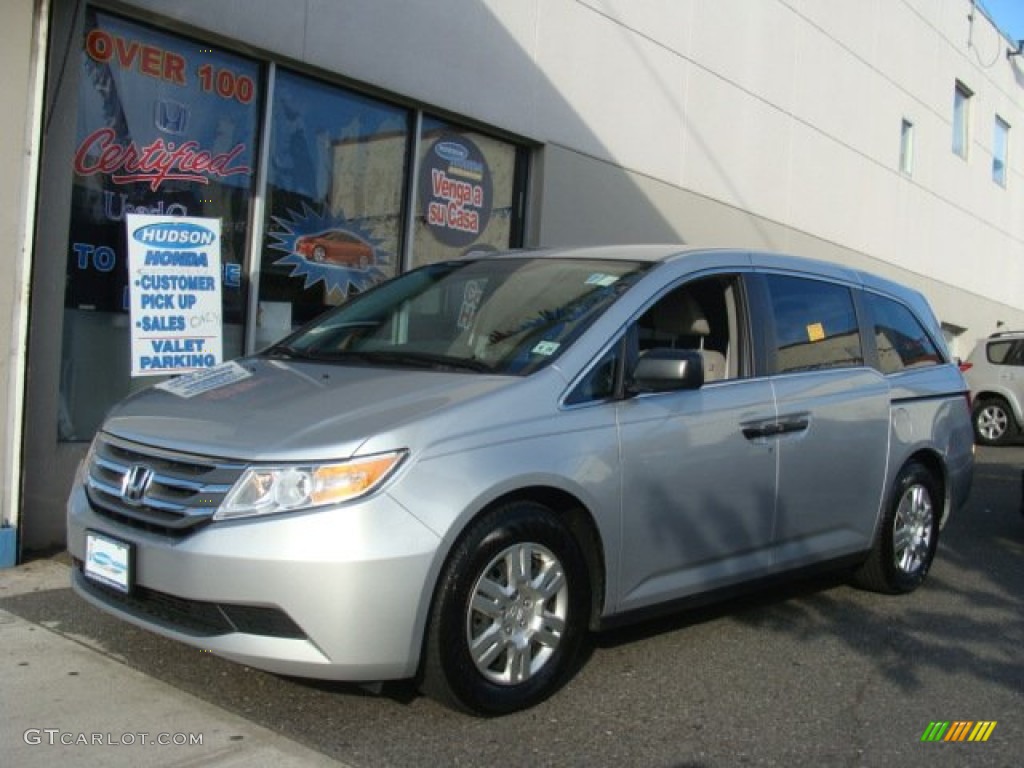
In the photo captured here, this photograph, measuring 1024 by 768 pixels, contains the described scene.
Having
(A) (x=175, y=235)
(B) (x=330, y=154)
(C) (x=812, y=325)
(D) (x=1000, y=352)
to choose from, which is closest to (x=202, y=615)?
(A) (x=175, y=235)

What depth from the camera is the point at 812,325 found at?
17.0 feet

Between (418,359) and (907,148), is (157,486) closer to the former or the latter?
(418,359)

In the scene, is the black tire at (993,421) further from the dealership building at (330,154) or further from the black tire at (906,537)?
the black tire at (906,537)

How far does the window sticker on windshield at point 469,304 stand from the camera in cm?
439

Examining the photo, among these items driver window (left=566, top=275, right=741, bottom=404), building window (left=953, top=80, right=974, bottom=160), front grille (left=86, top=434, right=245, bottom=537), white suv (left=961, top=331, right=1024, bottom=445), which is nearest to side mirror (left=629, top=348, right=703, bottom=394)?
driver window (left=566, top=275, right=741, bottom=404)

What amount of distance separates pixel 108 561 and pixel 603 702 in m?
1.86

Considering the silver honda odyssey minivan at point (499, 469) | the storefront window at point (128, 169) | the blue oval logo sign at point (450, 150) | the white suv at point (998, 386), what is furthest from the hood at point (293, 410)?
the white suv at point (998, 386)

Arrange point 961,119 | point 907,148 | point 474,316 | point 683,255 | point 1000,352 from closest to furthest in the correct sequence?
point 474,316 → point 683,255 → point 1000,352 → point 907,148 → point 961,119

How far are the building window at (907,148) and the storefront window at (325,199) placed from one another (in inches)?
476

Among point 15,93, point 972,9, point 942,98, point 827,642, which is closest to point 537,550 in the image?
point 827,642

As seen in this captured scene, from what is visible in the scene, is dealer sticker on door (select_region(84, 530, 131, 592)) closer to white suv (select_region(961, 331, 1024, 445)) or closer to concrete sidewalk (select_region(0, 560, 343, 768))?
concrete sidewalk (select_region(0, 560, 343, 768))

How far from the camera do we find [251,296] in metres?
7.27

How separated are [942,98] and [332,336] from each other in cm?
1739

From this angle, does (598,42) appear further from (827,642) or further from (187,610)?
(187,610)
